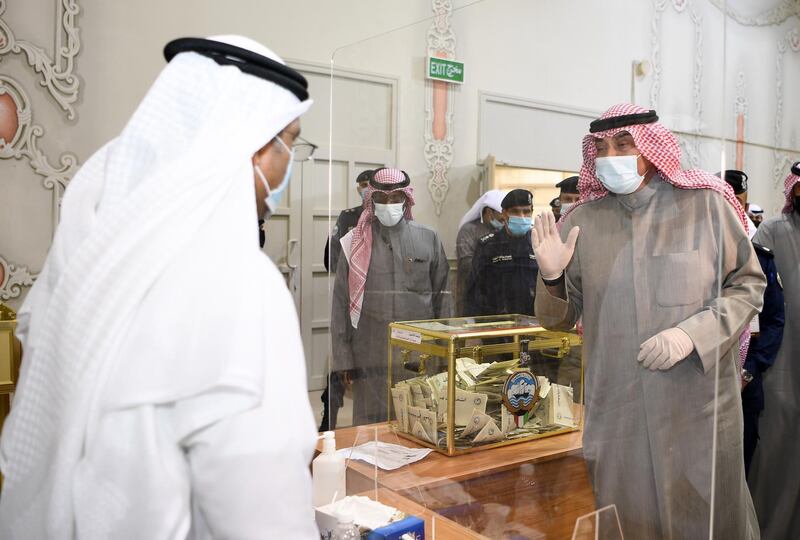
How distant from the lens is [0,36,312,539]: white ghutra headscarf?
2.78ft

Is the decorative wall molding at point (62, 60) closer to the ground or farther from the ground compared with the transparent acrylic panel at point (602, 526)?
farther from the ground

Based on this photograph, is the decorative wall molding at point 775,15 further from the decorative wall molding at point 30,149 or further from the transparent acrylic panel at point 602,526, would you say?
the decorative wall molding at point 30,149

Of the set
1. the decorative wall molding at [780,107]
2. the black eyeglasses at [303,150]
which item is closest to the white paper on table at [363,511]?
the decorative wall molding at [780,107]

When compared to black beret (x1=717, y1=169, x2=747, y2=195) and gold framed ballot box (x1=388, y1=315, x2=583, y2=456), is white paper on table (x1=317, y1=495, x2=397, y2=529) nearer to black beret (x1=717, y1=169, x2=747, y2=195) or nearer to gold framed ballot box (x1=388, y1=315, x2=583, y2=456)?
gold framed ballot box (x1=388, y1=315, x2=583, y2=456)

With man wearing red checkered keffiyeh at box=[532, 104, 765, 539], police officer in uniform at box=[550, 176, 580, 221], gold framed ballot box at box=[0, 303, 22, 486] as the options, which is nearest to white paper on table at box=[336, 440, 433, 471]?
man wearing red checkered keffiyeh at box=[532, 104, 765, 539]

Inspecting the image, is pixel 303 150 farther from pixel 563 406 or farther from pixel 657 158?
pixel 657 158

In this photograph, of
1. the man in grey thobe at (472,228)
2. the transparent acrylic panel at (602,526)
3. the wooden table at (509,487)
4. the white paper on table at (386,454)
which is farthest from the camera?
the white paper on table at (386,454)

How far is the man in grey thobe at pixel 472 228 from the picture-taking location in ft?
5.55

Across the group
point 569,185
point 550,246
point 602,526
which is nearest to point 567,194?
point 569,185

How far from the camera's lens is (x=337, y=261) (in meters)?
2.46

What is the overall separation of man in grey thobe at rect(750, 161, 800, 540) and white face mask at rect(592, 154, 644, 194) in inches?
9.7

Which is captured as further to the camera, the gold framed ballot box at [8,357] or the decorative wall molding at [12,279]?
the decorative wall molding at [12,279]

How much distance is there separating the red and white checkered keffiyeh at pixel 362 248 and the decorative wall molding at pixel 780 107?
111 centimetres

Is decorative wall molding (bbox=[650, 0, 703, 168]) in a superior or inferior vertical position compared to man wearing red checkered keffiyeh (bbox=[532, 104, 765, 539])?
superior
